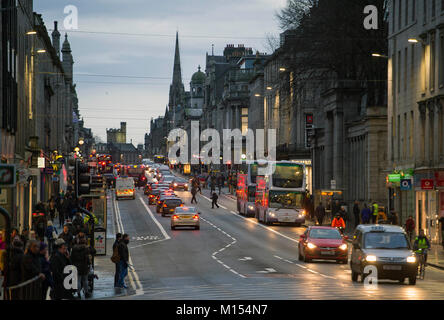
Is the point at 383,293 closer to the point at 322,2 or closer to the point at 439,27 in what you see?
the point at 439,27

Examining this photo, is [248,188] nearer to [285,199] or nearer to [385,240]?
[285,199]

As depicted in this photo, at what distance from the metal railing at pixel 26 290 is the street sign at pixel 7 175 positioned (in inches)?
62.3

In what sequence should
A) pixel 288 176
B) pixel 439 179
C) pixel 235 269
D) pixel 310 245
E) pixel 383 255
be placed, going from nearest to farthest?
pixel 383 255 < pixel 235 269 < pixel 310 245 < pixel 439 179 < pixel 288 176

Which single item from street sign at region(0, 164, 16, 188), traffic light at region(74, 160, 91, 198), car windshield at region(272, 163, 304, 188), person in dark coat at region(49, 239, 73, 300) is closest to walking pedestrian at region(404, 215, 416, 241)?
car windshield at region(272, 163, 304, 188)

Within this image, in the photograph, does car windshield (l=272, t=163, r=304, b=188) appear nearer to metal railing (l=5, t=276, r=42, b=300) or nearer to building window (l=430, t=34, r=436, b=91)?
building window (l=430, t=34, r=436, b=91)

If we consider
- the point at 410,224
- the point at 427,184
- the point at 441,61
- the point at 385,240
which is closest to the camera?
the point at 385,240

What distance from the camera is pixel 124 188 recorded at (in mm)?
91438

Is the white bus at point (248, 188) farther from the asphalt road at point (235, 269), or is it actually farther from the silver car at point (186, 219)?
the silver car at point (186, 219)

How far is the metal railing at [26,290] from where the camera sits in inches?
595

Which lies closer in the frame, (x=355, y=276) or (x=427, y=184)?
(x=355, y=276)

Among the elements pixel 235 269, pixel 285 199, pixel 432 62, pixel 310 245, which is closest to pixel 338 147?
pixel 285 199

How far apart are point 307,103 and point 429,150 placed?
1638 inches

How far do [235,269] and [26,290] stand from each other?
1744 cm
